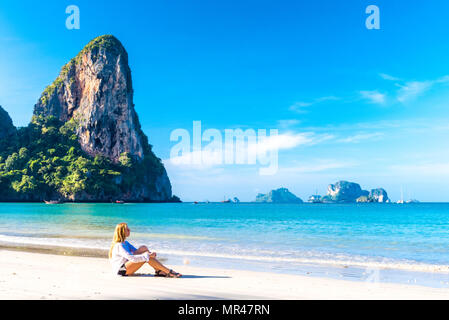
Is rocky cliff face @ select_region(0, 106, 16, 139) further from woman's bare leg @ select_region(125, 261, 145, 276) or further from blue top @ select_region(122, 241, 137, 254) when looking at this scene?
woman's bare leg @ select_region(125, 261, 145, 276)

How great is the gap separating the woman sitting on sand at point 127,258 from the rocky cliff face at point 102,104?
13394 centimetres

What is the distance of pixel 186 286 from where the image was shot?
7395 millimetres

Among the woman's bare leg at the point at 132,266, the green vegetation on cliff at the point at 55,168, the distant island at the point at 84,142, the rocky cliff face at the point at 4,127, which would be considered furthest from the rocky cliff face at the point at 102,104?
the woman's bare leg at the point at 132,266

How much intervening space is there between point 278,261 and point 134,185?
136 metres

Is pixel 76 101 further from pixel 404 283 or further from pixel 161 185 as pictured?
pixel 404 283

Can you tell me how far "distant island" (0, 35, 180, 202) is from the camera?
123m

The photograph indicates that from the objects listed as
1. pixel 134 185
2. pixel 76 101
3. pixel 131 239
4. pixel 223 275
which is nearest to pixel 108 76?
pixel 76 101

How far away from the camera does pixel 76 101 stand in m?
149

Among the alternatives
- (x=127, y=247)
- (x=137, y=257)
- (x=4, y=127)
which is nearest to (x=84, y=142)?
(x=4, y=127)

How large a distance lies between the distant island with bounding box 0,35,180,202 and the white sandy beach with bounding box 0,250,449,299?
12049 centimetres

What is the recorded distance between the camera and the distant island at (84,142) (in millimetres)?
122562

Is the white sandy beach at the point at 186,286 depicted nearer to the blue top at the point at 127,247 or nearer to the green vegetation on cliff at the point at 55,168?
the blue top at the point at 127,247

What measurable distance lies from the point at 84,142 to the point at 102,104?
17.3 m

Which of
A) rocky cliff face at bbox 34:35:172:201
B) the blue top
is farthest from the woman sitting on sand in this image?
rocky cliff face at bbox 34:35:172:201
